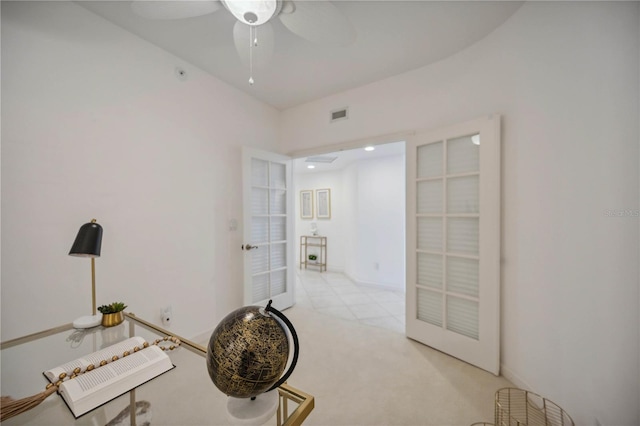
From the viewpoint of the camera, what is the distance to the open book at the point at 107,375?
79 cm

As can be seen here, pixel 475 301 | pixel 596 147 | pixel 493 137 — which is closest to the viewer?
pixel 596 147

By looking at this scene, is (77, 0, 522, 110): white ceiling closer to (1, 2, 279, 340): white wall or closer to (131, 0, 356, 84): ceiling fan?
(131, 0, 356, 84): ceiling fan

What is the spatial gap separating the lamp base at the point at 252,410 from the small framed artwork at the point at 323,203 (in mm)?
4915

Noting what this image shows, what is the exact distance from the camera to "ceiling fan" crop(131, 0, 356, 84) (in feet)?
4.00

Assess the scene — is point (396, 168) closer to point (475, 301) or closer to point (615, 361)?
point (475, 301)

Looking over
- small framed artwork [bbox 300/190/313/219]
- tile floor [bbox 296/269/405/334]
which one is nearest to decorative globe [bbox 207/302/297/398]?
tile floor [bbox 296/269/405/334]

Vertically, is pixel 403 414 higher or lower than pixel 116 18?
lower

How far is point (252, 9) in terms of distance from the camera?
122 cm

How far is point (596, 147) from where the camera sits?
1.24 m

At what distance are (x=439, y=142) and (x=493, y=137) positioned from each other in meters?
0.43

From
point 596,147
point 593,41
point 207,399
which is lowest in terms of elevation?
point 207,399

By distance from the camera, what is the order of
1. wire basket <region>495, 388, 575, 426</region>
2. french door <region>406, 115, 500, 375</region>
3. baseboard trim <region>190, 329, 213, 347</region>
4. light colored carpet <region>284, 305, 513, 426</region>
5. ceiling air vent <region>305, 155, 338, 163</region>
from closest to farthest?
wire basket <region>495, 388, 575, 426</region> → light colored carpet <region>284, 305, 513, 426</region> → french door <region>406, 115, 500, 375</region> → baseboard trim <region>190, 329, 213, 347</region> → ceiling air vent <region>305, 155, 338, 163</region>

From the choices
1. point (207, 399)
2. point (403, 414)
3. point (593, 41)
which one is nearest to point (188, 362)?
point (207, 399)

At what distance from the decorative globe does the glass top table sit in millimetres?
192
